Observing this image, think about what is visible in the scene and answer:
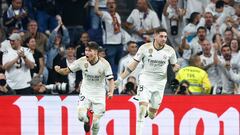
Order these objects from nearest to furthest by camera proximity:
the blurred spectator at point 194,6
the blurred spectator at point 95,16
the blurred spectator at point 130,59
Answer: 1. the blurred spectator at point 130,59
2. the blurred spectator at point 95,16
3. the blurred spectator at point 194,6

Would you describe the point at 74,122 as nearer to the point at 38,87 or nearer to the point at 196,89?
the point at 38,87

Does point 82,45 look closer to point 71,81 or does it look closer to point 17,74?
point 71,81

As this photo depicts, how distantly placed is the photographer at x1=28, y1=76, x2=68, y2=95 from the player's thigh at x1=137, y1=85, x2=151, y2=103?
259 cm

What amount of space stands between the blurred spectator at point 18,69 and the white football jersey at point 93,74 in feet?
9.79

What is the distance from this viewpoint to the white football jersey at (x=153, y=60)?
18.8 meters

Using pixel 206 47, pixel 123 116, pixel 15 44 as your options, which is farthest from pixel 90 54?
pixel 206 47

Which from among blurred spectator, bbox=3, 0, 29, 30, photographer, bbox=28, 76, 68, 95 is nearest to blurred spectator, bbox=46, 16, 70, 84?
blurred spectator, bbox=3, 0, 29, 30

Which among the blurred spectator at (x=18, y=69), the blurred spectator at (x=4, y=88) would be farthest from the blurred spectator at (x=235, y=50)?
the blurred spectator at (x=4, y=88)

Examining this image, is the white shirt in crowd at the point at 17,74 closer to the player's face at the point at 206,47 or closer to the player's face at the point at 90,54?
the player's face at the point at 90,54

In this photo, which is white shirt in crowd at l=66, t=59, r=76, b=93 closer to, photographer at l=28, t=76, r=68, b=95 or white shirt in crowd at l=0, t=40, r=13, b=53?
photographer at l=28, t=76, r=68, b=95

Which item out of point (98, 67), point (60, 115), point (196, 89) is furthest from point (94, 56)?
point (196, 89)

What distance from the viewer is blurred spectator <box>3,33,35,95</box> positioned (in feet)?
69.6

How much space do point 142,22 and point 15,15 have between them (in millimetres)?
3360

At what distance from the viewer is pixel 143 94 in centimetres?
1877
